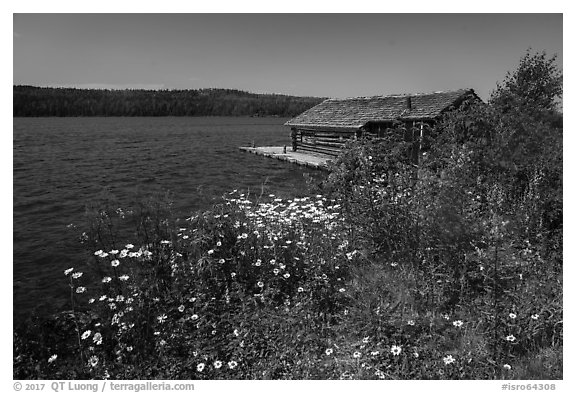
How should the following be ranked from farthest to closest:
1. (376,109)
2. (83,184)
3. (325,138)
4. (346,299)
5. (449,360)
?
(325,138)
(376,109)
(83,184)
(346,299)
(449,360)

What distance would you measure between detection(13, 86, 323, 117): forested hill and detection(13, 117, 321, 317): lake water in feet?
137

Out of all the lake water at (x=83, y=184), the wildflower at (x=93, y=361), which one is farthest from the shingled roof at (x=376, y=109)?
the wildflower at (x=93, y=361)

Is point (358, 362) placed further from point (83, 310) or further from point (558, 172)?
point (558, 172)

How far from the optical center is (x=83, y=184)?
17.8 meters

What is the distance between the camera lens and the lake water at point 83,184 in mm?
7977

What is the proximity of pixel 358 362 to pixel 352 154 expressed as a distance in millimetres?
4864

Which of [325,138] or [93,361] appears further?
[325,138]

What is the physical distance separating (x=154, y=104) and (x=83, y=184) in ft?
324

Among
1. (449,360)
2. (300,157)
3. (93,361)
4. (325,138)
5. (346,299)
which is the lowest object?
(93,361)

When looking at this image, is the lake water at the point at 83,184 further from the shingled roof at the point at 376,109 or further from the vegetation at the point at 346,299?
the shingled roof at the point at 376,109

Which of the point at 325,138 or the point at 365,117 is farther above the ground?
the point at 365,117

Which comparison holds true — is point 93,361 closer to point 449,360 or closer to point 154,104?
point 449,360

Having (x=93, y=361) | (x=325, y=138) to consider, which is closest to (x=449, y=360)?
(x=93, y=361)

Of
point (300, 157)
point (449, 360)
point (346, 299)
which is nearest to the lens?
point (449, 360)
